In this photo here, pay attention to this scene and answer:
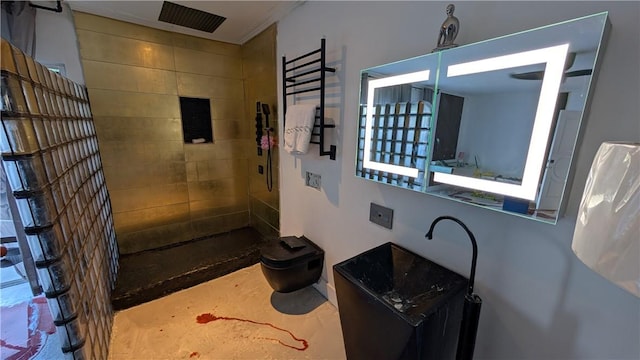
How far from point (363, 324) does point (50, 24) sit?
3.20 m

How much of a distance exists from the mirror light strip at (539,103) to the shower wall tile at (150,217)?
2934 millimetres

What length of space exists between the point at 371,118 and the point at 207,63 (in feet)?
7.19

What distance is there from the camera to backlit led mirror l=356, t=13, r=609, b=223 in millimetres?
777

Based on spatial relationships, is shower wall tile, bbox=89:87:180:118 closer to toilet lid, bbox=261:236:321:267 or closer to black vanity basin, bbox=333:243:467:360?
toilet lid, bbox=261:236:321:267

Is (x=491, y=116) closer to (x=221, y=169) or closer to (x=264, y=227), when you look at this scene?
(x=264, y=227)

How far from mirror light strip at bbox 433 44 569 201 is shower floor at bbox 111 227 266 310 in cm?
227

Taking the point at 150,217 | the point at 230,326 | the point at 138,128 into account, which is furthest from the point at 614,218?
the point at 150,217

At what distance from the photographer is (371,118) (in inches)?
55.8

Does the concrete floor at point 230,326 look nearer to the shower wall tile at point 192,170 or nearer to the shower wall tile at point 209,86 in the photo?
the shower wall tile at point 192,170

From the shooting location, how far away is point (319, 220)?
79.5 inches

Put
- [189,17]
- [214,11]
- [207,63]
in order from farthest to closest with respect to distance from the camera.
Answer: [207,63] < [189,17] < [214,11]

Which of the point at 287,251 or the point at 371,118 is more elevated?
the point at 371,118

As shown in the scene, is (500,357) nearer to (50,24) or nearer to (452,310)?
(452,310)

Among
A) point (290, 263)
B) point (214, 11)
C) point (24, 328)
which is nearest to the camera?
point (24, 328)
